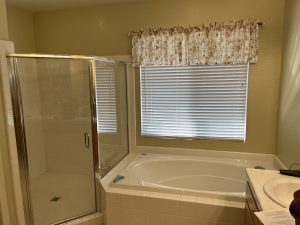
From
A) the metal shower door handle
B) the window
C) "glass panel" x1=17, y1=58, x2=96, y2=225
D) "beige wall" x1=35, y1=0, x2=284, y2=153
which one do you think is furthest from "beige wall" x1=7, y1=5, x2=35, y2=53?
the window

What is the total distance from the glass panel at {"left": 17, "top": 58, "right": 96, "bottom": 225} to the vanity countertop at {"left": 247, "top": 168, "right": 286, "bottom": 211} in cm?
161

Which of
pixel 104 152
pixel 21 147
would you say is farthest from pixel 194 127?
pixel 21 147

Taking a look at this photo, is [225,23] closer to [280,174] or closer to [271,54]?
[271,54]

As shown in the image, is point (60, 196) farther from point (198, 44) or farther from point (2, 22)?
point (198, 44)

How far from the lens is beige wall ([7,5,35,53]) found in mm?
2787

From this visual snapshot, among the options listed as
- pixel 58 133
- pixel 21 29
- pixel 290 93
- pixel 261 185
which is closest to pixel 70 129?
pixel 58 133

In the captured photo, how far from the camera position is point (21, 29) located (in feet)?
9.62

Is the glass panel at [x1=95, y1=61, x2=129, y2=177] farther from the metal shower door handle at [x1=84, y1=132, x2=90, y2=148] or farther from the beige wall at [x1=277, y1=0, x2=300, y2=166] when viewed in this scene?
the beige wall at [x1=277, y1=0, x2=300, y2=166]

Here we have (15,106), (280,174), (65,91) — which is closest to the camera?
(280,174)

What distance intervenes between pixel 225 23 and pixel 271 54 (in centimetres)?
62

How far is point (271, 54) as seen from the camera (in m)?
2.46

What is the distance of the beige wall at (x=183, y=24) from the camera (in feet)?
8.03

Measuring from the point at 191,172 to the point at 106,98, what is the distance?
1407 millimetres

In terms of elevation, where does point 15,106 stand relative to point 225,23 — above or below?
below
